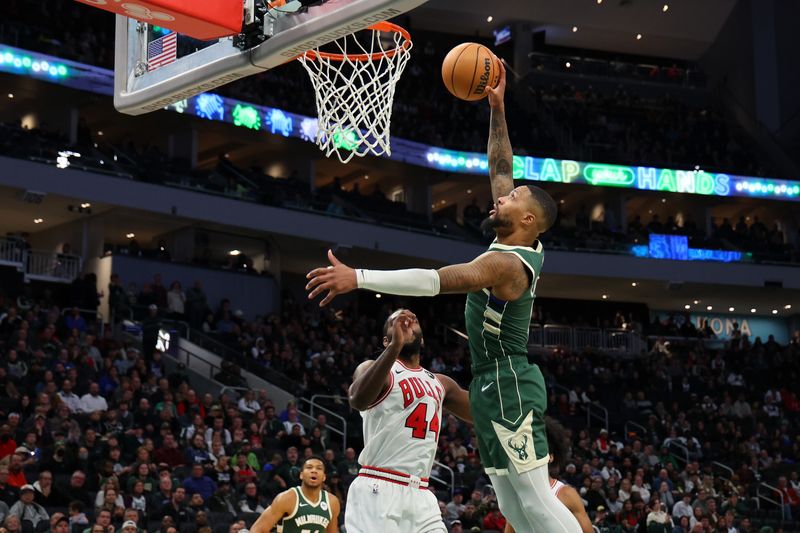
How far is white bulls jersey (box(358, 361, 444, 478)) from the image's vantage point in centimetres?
688

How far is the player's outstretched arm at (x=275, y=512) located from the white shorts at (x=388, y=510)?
1609 mm

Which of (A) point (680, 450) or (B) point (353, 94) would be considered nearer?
(B) point (353, 94)

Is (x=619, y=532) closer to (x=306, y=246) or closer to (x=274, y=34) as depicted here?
(x=274, y=34)

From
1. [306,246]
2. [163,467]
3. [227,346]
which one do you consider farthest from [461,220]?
[163,467]

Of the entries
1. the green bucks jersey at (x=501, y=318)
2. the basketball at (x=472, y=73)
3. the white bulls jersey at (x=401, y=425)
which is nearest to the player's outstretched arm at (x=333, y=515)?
the white bulls jersey at (x=401, y=425)

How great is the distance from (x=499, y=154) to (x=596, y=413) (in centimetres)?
2052

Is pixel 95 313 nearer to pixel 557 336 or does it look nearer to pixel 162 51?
pixel 557 336

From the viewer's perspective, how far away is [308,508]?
28.3 feet

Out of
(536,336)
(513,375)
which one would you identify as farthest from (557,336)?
(513,375)

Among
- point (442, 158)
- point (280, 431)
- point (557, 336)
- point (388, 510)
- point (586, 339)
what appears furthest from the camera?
point (586, 339)

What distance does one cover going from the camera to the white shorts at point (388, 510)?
22.2ft

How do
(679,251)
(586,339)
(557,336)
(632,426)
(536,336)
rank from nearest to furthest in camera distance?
(632,426) → (536,336) → (557,336) → (586,339) → (679,251)

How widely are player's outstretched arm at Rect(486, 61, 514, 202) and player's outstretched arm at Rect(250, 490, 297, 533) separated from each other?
3.25m

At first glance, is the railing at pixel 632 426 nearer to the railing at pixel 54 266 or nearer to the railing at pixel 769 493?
the railing at pixel 769 493
